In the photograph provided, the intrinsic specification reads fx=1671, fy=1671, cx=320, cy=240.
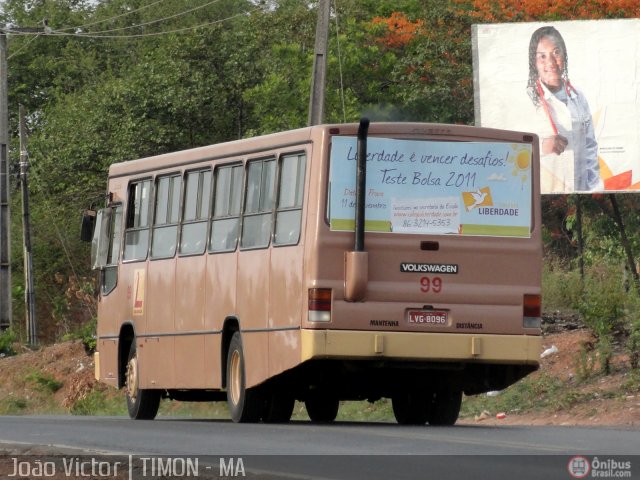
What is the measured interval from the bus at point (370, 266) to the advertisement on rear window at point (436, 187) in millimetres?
14

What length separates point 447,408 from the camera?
17562mm

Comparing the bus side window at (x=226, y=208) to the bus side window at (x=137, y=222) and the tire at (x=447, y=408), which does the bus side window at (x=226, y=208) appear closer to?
the bus side window at (x=137, y=222)

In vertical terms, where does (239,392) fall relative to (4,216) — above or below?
below

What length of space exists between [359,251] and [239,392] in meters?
2.36

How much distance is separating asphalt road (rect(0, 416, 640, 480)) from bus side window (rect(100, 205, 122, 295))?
3856 millimetres

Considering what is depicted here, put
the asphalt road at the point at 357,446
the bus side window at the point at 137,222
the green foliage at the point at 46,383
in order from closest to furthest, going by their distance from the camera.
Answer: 1. the asphalt road at the point at 357,446
2. the bus side window at the point at 137,222
3. the green foliage at the point at 46,383

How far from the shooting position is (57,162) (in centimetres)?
4891

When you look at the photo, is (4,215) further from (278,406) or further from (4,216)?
(278,406)

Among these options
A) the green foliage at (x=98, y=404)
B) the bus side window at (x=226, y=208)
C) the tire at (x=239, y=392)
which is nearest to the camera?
the tire at (x=239, y=392)

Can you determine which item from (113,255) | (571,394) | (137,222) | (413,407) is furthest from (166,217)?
(571,394)

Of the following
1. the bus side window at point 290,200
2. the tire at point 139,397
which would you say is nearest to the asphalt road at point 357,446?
the bus side window at point 290,200

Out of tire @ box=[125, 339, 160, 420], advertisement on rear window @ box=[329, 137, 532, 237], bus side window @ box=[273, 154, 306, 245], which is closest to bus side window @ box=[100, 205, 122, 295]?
tire @ box=[125, 339, 160, 420]

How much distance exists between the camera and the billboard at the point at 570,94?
2853cm

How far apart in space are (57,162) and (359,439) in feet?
119
